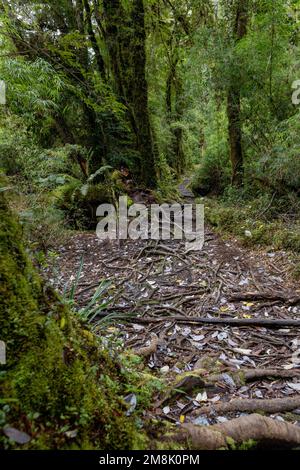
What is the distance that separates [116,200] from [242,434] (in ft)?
17.7

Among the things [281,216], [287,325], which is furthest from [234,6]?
[287,325]

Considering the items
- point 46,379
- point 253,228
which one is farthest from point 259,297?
point 46,379

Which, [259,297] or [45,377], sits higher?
[45,377]

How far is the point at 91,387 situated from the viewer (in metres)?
1.33

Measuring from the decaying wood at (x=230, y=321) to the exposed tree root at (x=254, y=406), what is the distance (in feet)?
3.88

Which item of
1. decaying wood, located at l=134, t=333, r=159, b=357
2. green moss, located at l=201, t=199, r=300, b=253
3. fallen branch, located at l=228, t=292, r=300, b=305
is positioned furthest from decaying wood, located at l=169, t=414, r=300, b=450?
green moss, located at l=201, t=199, r=300, b=253

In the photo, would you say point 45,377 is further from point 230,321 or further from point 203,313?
point 203,313

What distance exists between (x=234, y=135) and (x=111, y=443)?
804cm

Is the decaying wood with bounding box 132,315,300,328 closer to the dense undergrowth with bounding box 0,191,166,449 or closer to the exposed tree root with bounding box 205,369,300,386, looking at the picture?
the exposed tree root with bounding box 205,369,300,386

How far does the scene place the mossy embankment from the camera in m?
1.09

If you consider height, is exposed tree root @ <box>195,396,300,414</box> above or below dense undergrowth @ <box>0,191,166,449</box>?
below

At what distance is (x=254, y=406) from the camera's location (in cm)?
188

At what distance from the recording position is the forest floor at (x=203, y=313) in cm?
206

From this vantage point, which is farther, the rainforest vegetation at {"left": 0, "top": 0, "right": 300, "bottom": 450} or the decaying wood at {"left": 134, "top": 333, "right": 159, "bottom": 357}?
the decaying wood at {"left": 134, "top": 333, "right": 159, "bottom": 357}
